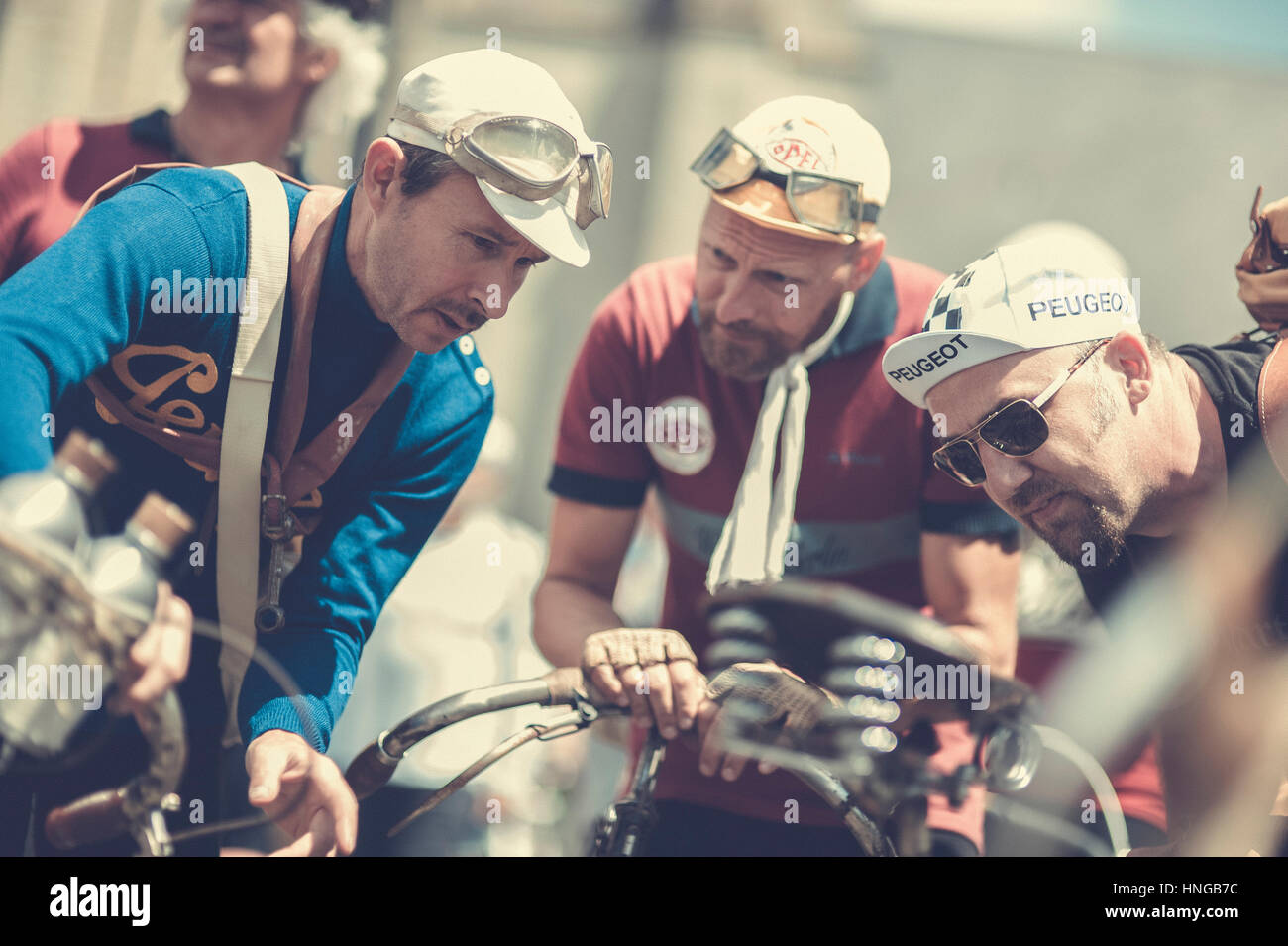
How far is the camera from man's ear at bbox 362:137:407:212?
227 cm

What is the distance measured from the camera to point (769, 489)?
9.20 ft

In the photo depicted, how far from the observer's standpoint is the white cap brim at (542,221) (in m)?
2.20

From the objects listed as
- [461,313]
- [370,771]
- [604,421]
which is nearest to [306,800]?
[370,771]

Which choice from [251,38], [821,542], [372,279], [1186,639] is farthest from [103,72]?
[1186,639]

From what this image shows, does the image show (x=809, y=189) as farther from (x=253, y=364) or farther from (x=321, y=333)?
(x=253, y=364)

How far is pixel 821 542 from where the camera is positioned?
2.82 meters

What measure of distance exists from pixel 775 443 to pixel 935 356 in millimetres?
498

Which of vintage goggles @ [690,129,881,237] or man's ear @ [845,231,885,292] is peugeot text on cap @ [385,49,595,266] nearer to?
vintage goggles @ [690,129,881,237]

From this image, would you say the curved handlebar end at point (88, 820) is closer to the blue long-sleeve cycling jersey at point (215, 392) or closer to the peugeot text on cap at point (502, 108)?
the blue long-sleeve cycling jersey at point (215, 392)

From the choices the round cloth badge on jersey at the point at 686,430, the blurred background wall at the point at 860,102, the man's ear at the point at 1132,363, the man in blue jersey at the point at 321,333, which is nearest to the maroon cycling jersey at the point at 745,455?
the round cloth badge on jersey at the point at 686,430
